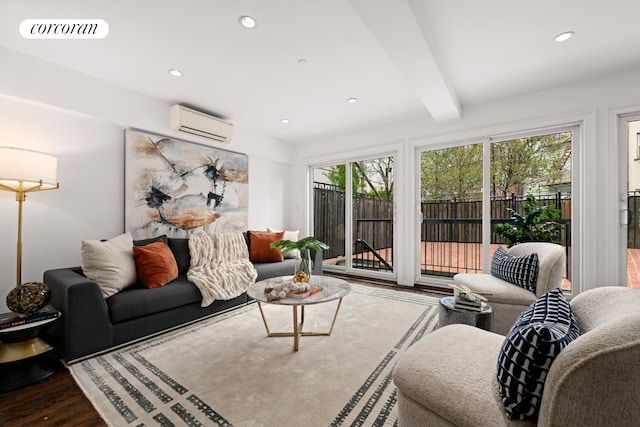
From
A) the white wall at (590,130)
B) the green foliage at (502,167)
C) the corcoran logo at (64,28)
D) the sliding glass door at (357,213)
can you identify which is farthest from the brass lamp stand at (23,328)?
the white wall at (590,130)

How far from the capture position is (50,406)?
4.93ft

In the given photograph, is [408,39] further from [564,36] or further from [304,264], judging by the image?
[304,264]

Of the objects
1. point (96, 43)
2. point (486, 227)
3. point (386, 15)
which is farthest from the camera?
point (486, 227)

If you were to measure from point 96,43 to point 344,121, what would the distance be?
9.63ft

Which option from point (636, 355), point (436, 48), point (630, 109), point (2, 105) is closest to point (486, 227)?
point (630, 109)

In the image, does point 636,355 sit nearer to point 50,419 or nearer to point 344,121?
point 50,419

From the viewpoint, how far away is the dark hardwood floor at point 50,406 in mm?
1388

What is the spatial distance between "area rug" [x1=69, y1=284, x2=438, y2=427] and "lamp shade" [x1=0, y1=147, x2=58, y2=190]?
4.82ft

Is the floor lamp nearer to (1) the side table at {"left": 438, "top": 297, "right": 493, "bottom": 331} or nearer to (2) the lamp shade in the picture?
(2) the lamp shade

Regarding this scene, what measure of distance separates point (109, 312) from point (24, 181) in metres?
1.24

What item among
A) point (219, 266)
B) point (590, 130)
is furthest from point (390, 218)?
point (219, 266)

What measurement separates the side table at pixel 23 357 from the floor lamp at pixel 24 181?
0.49 ft

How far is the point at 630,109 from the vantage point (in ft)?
8.86

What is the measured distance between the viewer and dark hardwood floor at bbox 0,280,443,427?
1.39m
